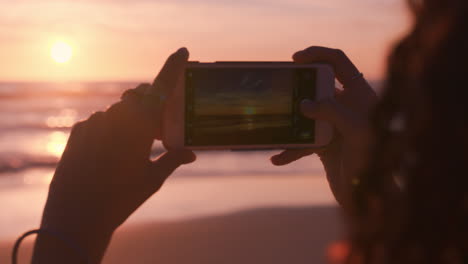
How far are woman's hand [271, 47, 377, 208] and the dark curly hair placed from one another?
1048 millimetres

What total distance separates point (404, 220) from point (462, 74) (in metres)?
0.17

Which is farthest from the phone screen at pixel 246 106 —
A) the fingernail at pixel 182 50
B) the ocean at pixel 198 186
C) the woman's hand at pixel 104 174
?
the ocean at pixel 198 186

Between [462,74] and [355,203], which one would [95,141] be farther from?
[462,74]

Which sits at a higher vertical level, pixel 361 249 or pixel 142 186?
pixel 361 249

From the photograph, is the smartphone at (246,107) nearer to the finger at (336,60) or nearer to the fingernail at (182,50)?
the finger at (336,60)

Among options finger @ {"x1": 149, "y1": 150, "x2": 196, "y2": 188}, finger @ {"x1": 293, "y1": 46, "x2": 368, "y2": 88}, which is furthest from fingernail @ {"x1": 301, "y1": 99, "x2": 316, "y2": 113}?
finger @ {"x1": 149, "y1": 150, "x2": 196, "y2": 188}

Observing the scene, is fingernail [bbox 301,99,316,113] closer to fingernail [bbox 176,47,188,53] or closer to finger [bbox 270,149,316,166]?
finger [bbox 270,149,316,166]

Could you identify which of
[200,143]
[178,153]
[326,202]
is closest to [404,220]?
[178,153]

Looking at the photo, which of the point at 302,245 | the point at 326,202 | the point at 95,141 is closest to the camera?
the point at 95,141

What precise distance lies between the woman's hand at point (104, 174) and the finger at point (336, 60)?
647 mm

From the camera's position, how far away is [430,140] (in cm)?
69

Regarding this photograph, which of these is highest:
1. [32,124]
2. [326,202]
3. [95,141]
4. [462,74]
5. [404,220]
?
[462,74]

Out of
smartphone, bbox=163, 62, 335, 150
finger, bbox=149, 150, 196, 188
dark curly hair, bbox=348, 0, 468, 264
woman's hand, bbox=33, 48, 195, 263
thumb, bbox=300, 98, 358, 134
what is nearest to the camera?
dark curly hair, bbox=348, 0, 468, 264

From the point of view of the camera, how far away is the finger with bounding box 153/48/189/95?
1903 millimetres
